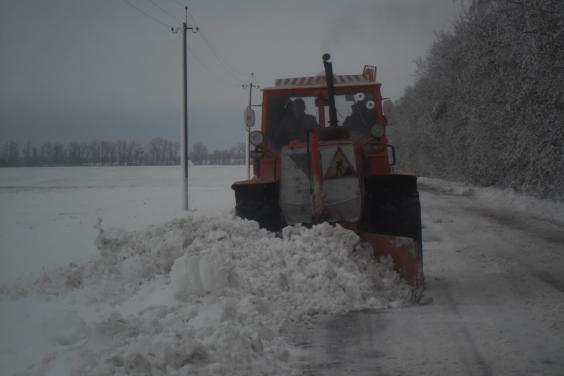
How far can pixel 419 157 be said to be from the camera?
35062mm

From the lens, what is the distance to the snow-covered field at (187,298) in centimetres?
293

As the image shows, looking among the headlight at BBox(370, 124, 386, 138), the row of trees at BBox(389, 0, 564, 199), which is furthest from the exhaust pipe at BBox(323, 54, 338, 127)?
the row of trees at BBox(389, 0, 564, 199)

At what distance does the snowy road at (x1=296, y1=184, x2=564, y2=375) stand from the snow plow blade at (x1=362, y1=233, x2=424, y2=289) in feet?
1.01

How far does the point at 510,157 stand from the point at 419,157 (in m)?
21.4

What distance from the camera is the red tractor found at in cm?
507

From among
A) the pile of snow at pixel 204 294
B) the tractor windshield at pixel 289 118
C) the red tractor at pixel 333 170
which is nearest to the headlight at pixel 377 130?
the red tractor at pixel 333 170

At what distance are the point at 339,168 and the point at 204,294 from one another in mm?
2052

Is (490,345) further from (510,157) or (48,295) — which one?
(510,157)

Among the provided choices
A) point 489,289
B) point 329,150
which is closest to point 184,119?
point 329,150

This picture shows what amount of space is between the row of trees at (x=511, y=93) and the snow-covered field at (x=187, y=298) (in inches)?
126

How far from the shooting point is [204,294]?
415cm

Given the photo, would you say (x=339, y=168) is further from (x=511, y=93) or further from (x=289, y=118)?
(x=511, y=93)

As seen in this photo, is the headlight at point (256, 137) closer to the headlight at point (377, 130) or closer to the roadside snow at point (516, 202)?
the headlight at point (377, 130)

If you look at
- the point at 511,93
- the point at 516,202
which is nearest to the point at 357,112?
the point at 511,93
